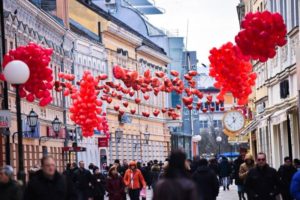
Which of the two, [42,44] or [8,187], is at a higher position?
[42,44]

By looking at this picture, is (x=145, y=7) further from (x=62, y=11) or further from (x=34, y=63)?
(x=34, y=63)

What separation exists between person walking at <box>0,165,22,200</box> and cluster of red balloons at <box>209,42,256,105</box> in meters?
16.5

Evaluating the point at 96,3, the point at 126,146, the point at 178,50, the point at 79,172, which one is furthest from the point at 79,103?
the point at 178,50

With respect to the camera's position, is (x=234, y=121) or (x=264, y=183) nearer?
(x=264, y=183)

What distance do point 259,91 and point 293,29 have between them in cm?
2135

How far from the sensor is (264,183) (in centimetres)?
2112

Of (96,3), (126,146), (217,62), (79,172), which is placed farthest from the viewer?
(96,3)

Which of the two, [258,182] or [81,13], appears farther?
[81,13]

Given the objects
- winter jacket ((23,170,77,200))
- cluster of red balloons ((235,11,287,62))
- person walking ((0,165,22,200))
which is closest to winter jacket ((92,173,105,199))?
cluster of red balloons ((235,11,287,62))

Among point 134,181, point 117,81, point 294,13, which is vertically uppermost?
point 117,81

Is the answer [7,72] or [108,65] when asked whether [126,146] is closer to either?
[108,65]

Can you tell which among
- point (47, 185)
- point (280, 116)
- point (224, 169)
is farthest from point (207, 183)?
point (224, 169)

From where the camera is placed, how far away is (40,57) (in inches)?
1070

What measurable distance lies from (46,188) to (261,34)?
9.96 m
